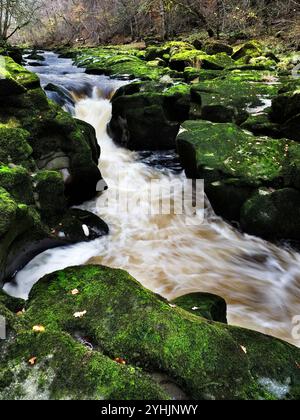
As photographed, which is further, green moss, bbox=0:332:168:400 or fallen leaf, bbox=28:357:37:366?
fallen leaf, bbox=28:357:37:366

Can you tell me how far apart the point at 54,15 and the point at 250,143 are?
4290cm

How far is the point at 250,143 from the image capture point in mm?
6711

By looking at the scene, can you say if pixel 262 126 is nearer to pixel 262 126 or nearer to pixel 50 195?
pixel 262 126

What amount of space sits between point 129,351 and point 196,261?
3.43 metres

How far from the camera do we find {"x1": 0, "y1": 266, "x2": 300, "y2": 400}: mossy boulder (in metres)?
2.05

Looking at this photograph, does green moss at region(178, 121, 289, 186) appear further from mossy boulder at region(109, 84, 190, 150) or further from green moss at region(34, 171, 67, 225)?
green moss at region(34, 171, 67, 225)

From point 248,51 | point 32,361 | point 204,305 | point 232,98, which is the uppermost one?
point 248,51

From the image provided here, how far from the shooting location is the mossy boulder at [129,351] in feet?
6.72

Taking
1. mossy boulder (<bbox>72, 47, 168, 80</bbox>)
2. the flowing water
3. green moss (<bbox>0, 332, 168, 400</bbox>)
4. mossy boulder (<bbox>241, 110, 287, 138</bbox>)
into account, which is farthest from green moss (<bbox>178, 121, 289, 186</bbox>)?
mossy boulder (<bbox>72, 47, 168, 80</bbox>)

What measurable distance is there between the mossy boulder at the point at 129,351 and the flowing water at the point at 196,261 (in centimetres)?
157

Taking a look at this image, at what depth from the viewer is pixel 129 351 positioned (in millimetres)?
2418

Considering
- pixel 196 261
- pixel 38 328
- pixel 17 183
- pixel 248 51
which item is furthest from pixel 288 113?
pixel 248 51

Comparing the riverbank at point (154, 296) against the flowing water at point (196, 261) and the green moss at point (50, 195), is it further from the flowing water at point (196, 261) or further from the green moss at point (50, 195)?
the green moss at point (50, 195)

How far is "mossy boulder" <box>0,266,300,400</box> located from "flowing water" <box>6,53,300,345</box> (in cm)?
157
